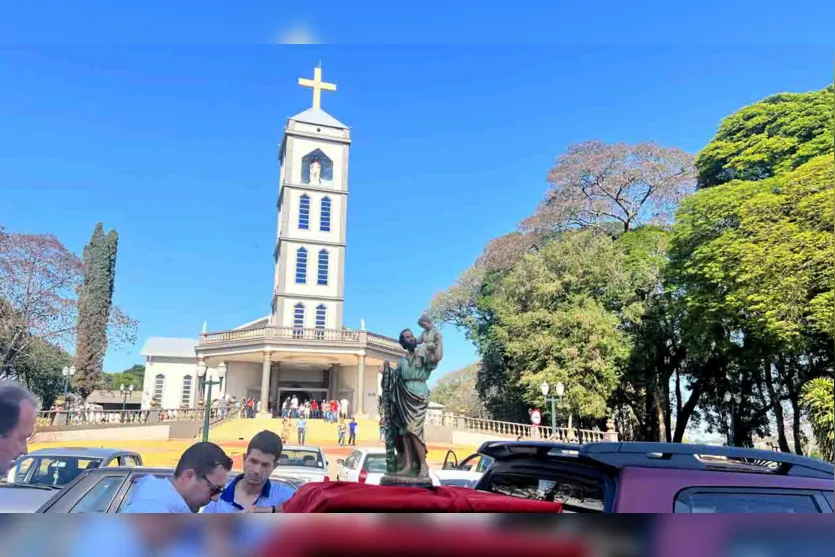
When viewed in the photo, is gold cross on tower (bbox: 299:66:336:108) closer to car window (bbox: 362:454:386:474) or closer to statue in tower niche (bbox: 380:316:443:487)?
statue in tower niche (bbox: 380:316:443:487)

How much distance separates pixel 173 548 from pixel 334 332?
8.24ft

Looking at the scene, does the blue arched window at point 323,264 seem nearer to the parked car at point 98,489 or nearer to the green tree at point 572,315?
the parked car at point 98,489

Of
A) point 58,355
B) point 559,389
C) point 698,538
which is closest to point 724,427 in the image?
point 559,389

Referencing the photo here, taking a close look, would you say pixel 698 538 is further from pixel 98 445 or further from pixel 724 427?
pixel 724 427

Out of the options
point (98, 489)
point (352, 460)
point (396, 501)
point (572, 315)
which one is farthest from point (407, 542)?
point (572, 315)

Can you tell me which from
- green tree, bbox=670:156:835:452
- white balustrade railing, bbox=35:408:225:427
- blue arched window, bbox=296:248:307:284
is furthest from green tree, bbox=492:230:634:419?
white balustrade railing, bbox=35:408:225:427

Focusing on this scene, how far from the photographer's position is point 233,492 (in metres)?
1.62

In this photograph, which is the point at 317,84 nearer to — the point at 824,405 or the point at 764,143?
the point at 824,405

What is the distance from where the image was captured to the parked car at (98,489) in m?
2.43

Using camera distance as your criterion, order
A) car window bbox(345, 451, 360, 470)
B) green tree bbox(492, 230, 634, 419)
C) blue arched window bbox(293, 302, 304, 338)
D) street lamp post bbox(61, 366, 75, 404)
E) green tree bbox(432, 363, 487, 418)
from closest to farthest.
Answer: street lamp post bbox(61, 366, 75, 404), blue arched window bbox(293, 302, 304, 338), car window bbox(345, 451, 360, 470), green tree bbox(492, 230, 634, 419), green tree bbox(432, 363, 487, 418)

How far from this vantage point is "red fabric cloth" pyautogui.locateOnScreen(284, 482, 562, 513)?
3.62 ft

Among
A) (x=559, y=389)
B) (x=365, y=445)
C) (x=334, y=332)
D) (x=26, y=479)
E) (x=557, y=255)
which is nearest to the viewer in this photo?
(x=26, y=479)

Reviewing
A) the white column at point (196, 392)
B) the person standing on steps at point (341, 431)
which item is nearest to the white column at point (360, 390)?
the person standing on steps at point (341, 431)

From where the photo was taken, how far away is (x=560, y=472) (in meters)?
1.71
